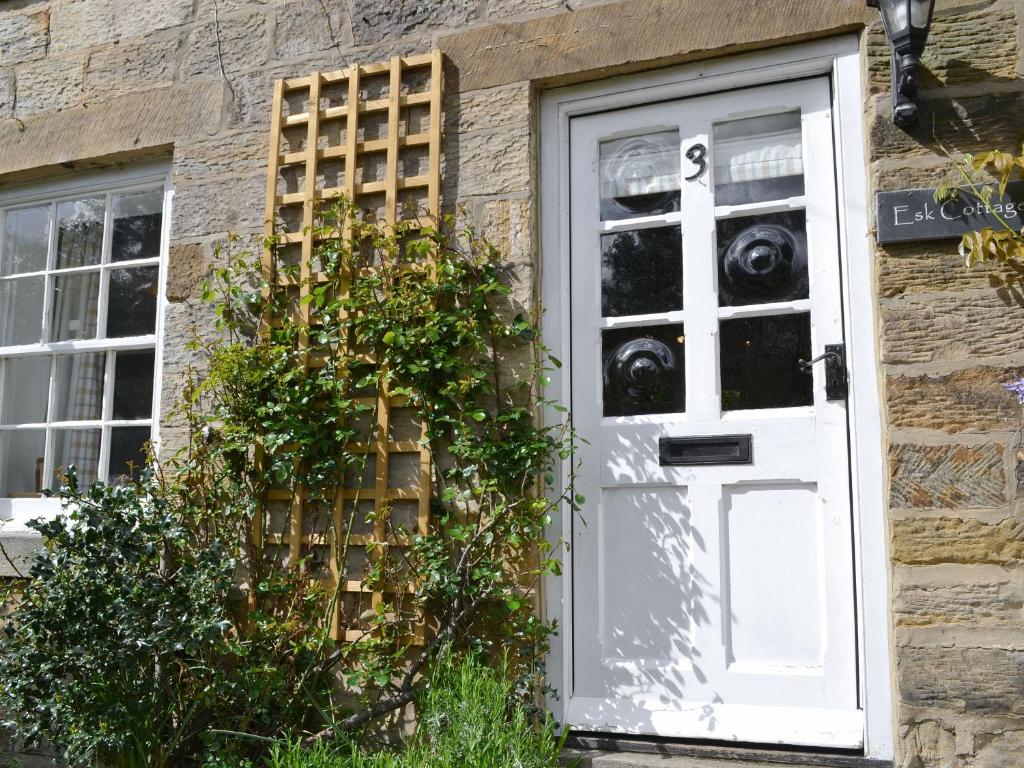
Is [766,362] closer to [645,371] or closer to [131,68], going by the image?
[645,371]

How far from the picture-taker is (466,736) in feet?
9.34

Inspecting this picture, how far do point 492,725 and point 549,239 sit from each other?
5.87 ft

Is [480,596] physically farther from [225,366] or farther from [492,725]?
[225,366]

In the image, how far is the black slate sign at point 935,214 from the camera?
3025 mm

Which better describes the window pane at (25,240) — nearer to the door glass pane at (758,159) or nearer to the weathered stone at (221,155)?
the weathered stone at (221,155)

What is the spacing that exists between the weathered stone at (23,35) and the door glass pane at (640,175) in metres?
3.02

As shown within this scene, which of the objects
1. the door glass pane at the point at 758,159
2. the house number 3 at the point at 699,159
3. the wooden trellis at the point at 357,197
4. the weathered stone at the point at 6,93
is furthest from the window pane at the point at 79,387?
the door glass pane at the point at 758,159

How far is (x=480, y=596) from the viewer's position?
11.0 feet

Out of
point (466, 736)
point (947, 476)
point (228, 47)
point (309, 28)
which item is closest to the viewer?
point (466, 736)

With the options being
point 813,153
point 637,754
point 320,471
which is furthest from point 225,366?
point 813,153

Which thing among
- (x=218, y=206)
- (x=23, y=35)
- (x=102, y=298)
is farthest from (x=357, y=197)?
(x=23, y=35)

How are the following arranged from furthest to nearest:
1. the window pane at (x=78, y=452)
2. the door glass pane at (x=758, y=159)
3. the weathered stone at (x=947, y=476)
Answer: the window pane at (x=78, y=452) → the door glass pane at (x=758, y=159) → the weathered stone at (x=947, y=476)

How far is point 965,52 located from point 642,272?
4.26 ft

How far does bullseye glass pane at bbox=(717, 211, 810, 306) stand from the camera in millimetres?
3412
